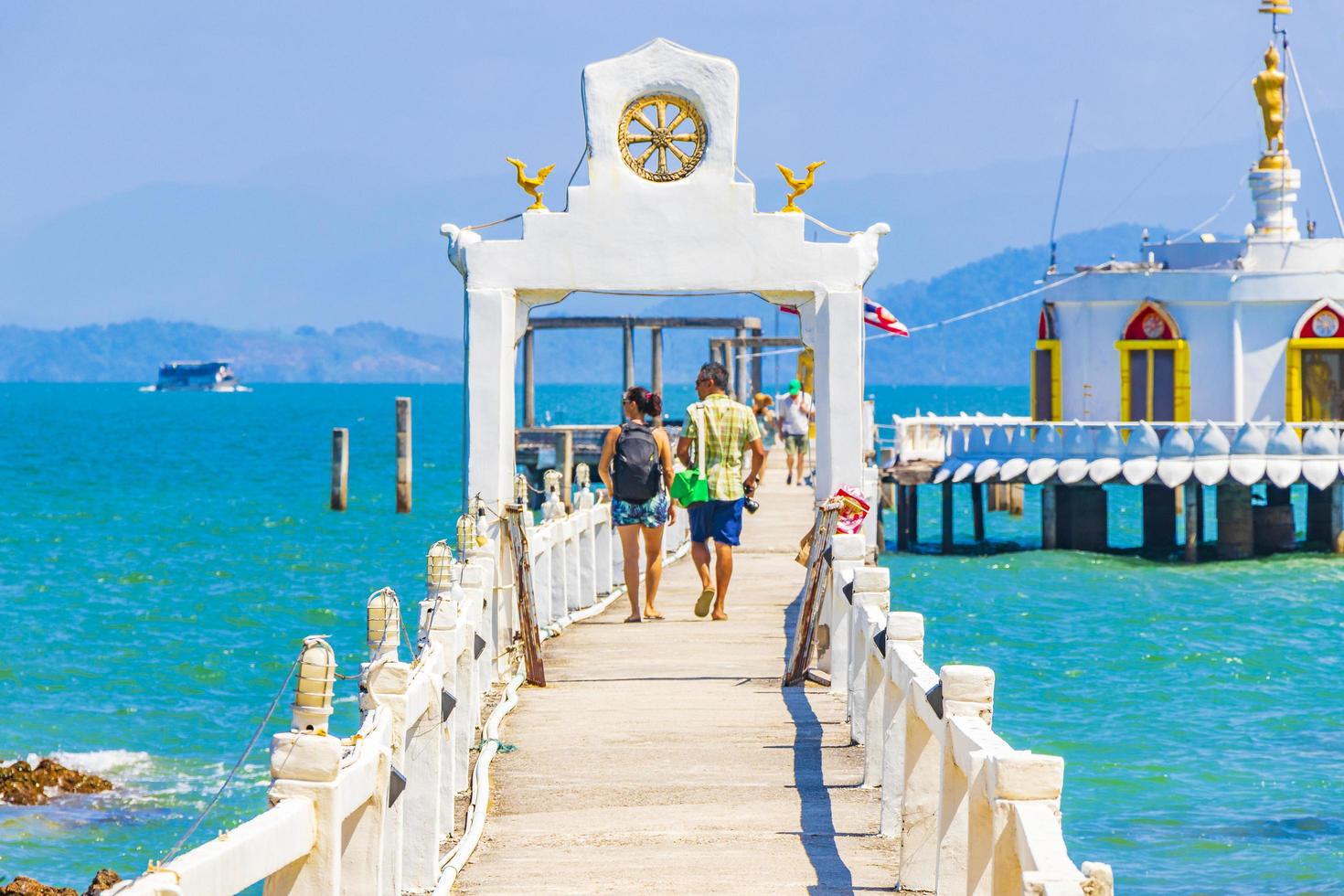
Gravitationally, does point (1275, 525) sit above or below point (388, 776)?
above

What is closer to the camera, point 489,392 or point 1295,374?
point 489,392

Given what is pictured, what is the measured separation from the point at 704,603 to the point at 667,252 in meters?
3.16

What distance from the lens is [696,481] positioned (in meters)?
14.1

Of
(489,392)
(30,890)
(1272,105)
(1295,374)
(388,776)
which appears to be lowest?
(30,890)

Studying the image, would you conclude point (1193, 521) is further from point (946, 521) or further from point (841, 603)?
point (841, 603)

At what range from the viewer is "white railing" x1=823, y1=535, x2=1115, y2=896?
5.48m

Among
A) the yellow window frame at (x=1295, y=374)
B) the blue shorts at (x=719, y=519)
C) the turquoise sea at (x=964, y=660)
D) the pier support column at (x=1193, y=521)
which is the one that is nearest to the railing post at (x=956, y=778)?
the turquoise sea at (x=964, y=660)

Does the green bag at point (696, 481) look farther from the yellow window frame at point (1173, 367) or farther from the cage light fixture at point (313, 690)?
the yellow window frame at point (1173, 367)

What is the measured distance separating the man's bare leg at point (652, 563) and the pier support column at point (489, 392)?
1.64 meters

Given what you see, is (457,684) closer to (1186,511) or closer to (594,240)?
(594,240)

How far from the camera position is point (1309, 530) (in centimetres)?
3647

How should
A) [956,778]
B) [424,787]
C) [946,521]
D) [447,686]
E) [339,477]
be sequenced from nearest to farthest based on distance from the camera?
[956,778] → [424,787] → [447,686] → [946,521] → [339,477]

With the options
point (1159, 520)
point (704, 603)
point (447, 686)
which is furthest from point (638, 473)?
point (1159, 520)

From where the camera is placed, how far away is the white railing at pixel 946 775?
216 inches
